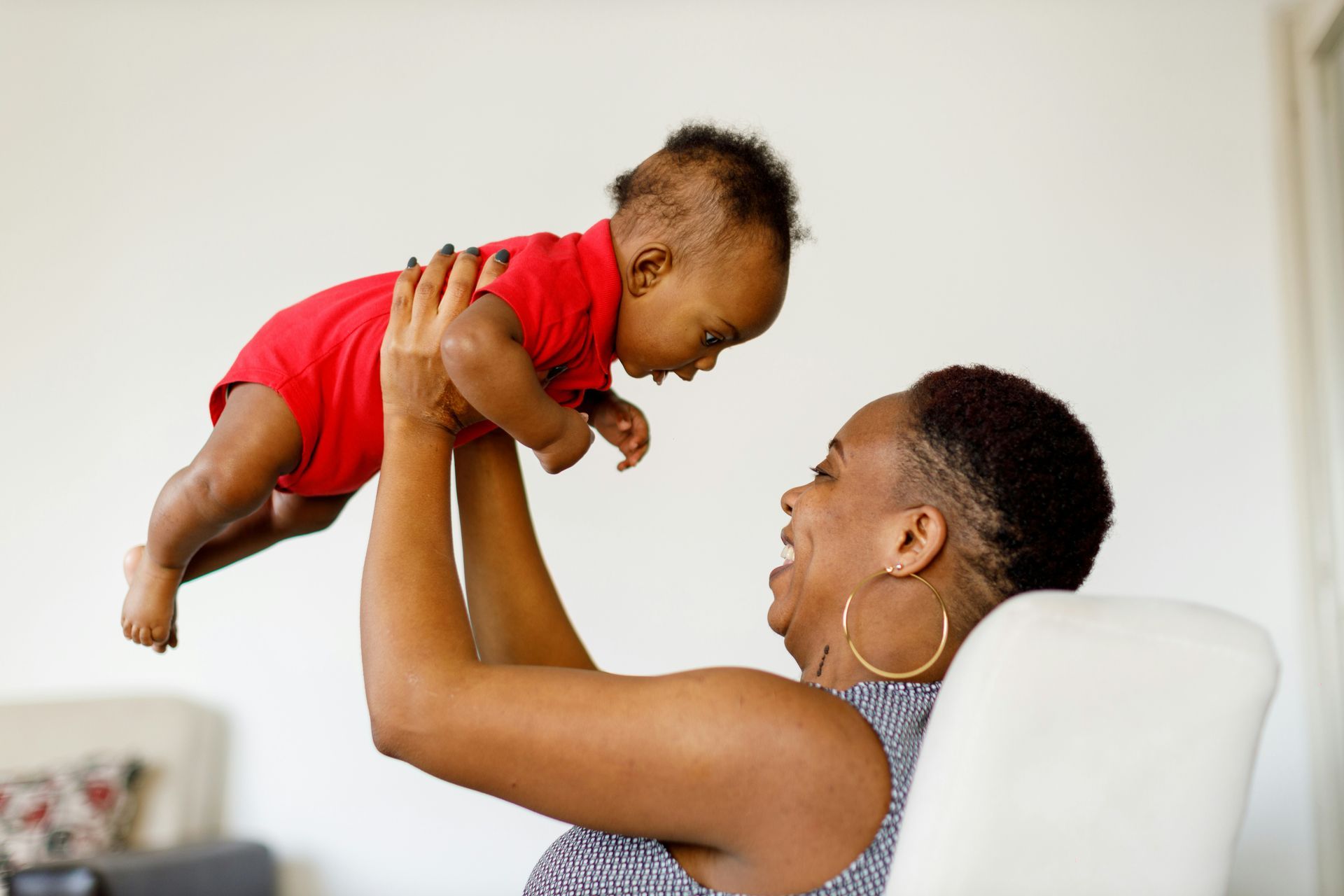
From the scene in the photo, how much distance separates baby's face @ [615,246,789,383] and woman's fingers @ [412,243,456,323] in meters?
0.28

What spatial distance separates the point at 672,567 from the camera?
279 centimetres

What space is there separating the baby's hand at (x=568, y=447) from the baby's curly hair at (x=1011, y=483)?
34 centimetres

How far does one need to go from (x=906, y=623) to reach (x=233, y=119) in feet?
9.38

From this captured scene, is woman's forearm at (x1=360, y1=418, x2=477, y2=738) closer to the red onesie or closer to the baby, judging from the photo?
the baby

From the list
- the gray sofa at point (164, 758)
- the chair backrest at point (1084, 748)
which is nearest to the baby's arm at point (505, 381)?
the chair backrest at point (1084, 748)

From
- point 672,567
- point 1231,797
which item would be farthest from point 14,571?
point 1231,797

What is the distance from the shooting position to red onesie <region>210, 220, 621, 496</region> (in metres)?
1.12

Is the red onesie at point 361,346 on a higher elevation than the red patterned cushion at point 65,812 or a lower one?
higher

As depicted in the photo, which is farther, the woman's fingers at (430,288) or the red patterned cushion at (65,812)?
the red patterned cushion at (65,812)

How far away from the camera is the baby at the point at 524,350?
107cm

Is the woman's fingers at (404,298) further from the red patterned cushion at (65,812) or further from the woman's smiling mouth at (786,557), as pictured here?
the red patterned cushion at (65,812)

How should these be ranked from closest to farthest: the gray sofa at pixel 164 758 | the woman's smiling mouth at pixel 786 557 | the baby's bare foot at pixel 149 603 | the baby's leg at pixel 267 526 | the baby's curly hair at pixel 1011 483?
the baby's curly hair at pixel 1011 483 → the woman's smiling mouth at pixel 786 557 → the baby's bare foot at pixel 149 603 → the baby's leg at pixel 267 526 → the gray sofa at pixel 164 758

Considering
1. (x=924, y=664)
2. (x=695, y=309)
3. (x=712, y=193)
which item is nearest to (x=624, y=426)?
(x=695, y=309)

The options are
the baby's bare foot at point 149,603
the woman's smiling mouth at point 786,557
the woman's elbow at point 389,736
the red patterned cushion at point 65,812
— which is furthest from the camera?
the red patterned cushion at point 65,812
